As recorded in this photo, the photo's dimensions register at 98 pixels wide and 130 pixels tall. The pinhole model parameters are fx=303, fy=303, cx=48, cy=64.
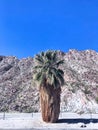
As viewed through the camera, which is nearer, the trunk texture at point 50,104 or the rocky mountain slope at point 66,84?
the trunk texture at point 50,104

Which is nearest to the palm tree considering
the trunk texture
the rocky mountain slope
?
the trunk texture

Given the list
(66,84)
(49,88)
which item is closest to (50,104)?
(49,88)

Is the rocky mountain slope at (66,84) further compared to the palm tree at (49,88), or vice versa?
the rocky mountain slope at (66,84)

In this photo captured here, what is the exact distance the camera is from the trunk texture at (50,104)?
1879 inches

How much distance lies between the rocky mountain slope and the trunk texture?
2095 centimetres

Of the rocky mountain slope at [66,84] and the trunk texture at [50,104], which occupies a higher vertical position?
the rocky mountain slope at [66,84]

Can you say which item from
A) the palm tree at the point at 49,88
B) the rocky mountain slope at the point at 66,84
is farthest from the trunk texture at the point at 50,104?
the rocky mountain slope at the point at 66,84

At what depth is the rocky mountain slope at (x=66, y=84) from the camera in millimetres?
76550

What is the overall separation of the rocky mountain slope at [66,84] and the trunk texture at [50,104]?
20950 mm

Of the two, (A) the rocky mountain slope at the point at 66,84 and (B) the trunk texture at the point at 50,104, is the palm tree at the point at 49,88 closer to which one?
(B) the trunk texture at the point at 50,104

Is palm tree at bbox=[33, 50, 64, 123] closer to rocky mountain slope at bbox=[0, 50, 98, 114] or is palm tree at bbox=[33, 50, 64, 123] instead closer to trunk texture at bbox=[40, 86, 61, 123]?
trunk texture at bbox=[40, 86, 61, 123]

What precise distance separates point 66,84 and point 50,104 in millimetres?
35524

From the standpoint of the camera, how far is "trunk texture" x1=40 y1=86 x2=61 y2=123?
4772 cm

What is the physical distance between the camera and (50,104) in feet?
157
